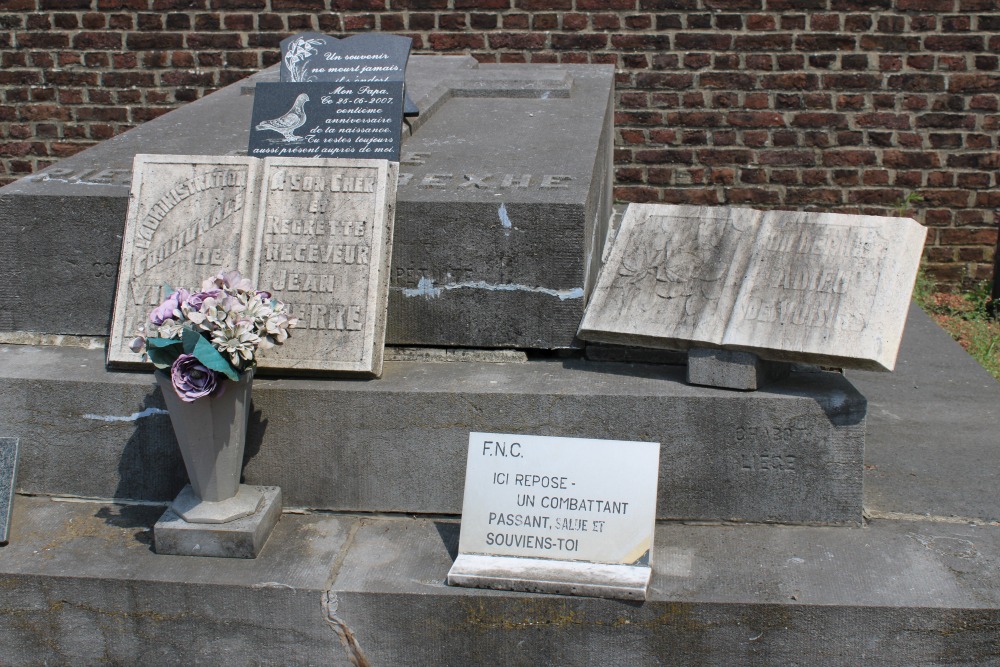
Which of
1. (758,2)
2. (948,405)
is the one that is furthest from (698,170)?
(948,405)

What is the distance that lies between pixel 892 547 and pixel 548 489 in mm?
868

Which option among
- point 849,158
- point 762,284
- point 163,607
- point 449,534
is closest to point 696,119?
point 849,158

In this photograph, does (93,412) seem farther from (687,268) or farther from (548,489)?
(687,268)

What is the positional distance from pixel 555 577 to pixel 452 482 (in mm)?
483

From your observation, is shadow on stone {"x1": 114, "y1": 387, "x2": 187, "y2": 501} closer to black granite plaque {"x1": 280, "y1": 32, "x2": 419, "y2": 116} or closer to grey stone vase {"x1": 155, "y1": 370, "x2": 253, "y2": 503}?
grey stone vase {"x1": 155, "y1": 370, "x2": 253, "y2": 503}

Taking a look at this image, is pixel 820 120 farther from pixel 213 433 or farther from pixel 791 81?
pixel 213 433

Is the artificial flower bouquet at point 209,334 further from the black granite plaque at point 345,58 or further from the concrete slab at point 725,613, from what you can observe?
the black granite plaque at point 345,58

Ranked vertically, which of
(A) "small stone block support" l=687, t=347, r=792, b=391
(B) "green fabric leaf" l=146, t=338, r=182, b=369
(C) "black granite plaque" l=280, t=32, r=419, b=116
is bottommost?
(A) "small stone block support" l=687, t=347, r=792, b=391

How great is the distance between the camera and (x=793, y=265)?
2.83 meters

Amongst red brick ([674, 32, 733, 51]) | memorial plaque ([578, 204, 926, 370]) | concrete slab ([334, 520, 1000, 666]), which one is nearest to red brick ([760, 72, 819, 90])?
red brick ([674, 32, 733, 51])

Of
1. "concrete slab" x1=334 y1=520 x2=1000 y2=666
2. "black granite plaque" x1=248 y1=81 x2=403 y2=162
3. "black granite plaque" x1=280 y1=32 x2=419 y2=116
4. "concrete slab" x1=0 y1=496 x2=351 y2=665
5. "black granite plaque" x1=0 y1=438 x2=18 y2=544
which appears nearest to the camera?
"concrete slab" x1=334 y1=520 x2=1000 y2=666

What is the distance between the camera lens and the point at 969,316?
5.70 metres

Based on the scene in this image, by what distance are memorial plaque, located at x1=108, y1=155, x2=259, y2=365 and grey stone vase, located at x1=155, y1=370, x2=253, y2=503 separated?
1.49 ft

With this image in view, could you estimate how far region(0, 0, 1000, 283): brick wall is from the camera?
18.9 feet
